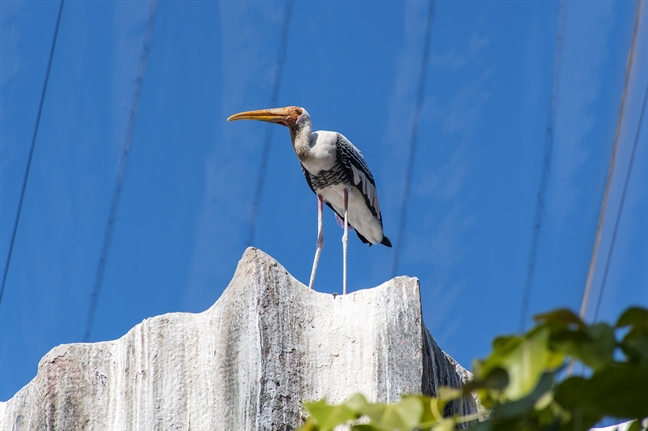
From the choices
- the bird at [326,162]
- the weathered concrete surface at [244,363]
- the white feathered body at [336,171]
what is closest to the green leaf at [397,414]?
the weathered concrete surface at [244,363]

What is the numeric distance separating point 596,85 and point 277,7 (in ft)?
8.47

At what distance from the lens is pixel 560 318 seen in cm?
77

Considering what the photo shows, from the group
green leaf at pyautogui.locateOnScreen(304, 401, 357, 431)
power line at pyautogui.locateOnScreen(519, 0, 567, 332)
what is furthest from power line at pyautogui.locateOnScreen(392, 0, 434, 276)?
green leaf at pyautogui.locateOnScreen(304, 401, 357, 431)

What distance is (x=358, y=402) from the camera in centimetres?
86

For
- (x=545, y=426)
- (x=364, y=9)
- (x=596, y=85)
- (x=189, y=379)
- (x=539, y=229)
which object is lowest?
(x=545, y=426)

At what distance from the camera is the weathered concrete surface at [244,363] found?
3480mm

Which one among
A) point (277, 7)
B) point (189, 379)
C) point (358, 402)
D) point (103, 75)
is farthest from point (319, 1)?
point (358, 402)

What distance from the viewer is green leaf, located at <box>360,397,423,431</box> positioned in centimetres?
79

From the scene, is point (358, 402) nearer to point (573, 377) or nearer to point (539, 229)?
point (573, 377)

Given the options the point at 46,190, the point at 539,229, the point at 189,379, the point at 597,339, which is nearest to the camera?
the point at 597,339

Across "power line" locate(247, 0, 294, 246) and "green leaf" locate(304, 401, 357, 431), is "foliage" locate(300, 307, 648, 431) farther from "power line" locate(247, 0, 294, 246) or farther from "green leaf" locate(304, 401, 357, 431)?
"power line" locate(247, 0, 294, 246)

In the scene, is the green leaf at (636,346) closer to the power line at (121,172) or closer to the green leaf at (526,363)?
the green leaf at (526,363)

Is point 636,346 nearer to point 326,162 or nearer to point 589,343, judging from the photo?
point 589,343

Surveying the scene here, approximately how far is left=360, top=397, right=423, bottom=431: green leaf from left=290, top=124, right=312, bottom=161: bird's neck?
461cm
